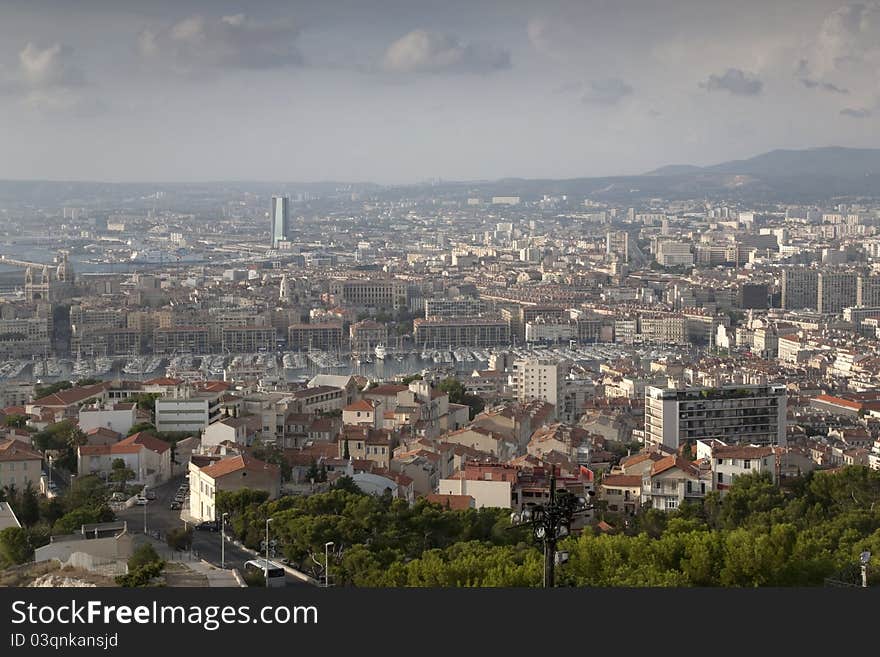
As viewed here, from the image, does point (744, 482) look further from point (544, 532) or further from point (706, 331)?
point (706, 331)

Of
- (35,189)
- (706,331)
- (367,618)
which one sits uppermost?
(35,189)

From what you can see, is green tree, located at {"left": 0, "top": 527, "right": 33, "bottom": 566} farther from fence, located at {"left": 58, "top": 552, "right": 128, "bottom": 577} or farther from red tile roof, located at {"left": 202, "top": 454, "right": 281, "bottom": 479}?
red tile roof, located at {"left": 202, "top": 454, "right": 281, "bottom": 479}

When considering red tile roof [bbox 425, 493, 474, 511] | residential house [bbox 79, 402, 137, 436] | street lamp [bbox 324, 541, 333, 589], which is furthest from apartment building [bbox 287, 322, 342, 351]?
street lamp [bbox 324, 541, 333, 589]

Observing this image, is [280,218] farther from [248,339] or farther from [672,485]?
[672,485]

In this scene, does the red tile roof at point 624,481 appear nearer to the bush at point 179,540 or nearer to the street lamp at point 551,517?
the bush at point 179,540

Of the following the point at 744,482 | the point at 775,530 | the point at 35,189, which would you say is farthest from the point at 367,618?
the point at 35,189

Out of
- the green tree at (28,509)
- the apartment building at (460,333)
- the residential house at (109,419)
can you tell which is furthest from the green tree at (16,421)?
the apartment building at (460,333)
